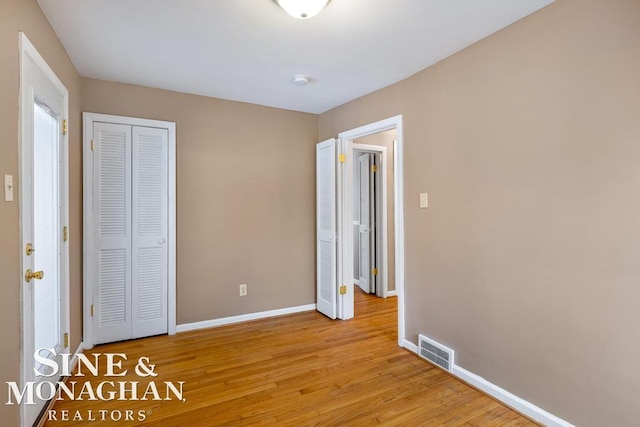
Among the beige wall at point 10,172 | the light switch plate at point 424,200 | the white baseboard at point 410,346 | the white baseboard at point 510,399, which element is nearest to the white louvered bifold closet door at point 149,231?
the beige wall at point 10,172

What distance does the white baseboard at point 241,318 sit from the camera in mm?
3309

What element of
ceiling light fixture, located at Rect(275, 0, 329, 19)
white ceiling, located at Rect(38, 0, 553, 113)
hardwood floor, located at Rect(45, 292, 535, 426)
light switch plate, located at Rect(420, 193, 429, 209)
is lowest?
hardwood floor, located at Rect(45, 292, 535, 426)

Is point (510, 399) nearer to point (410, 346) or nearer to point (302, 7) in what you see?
point (410, 346)

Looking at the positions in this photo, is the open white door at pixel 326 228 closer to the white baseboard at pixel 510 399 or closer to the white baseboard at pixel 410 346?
the white baseboard at pixel 410 346

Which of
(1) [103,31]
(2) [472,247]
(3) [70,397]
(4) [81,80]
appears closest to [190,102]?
(4) [81,80]

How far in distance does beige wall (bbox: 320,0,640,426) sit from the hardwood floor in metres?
0.37

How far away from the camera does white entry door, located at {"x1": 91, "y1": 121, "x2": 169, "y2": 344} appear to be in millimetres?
2916

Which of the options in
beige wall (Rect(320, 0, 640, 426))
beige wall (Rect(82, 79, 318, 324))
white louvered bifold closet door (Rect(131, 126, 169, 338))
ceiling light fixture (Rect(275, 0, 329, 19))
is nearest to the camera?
beige wall (Rect(320, 0, 640, 426))

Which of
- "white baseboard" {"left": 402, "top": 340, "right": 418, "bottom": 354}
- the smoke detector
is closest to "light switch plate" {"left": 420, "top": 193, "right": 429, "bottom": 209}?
"white baseboard" {"left": 402, "top": 340, "right": 418, "bottom": 354}

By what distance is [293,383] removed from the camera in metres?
2.34

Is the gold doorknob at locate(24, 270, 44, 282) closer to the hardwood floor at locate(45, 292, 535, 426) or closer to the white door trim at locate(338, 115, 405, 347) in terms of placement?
the hardwood floor at locate(45, 292, 535, 426)

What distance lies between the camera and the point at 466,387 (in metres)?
2.28

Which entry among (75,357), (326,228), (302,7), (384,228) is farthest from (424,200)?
(75,357)

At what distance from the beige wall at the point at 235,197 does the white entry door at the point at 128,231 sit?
0.18 meters
